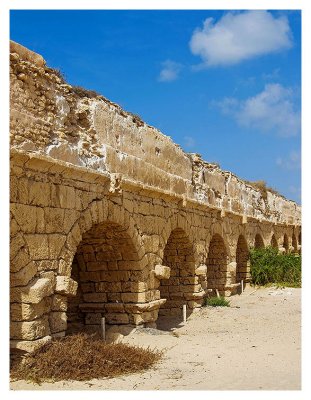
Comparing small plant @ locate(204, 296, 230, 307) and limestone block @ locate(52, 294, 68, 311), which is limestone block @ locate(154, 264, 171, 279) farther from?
small plant @ locate(204, 296, 230, 307)

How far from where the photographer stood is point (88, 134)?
27.5ft

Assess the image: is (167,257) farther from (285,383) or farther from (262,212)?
(262,212)

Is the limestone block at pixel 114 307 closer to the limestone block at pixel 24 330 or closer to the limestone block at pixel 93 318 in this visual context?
the limestone block at pixel 93 318

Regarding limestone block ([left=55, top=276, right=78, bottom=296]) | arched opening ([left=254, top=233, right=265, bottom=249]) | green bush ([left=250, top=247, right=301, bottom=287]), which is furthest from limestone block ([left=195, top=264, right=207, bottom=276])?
arched opening ([left=254, top=233, right=265, bottom=249])

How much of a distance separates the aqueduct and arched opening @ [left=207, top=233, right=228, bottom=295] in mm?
180

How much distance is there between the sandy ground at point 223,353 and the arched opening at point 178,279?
522 mm

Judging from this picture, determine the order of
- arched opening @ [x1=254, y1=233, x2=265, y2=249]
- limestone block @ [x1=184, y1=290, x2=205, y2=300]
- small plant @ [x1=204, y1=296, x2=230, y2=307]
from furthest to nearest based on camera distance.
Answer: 1. arched opening @ [x1=254, y1=233, x2=265, y2=249]
2. small plant @ [x1=204, y1=296, x2=230, y2=307]
3. limestone block @ [x1=184, y1=290, x2=205, y2=300]

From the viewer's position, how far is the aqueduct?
6484mm

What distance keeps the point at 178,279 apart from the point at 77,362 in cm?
657

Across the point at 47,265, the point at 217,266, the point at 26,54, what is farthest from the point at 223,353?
the point at 217,266

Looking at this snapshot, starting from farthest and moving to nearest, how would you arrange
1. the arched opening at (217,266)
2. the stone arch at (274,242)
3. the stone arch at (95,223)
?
the stone arch at (274,242), the arched opening at (217,266), the stone arch at (95,223)

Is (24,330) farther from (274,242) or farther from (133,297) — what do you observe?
(274,242)

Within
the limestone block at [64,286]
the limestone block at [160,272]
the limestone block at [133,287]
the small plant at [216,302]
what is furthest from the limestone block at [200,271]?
the limestone block at [64,286]

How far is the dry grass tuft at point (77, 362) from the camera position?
5973mm
